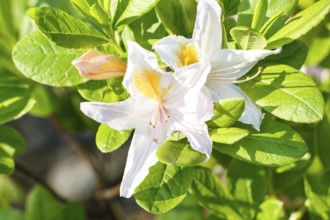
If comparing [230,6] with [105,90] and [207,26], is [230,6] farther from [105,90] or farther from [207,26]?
[105,90]

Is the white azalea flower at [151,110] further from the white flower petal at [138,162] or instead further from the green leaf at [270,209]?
the green leaf at [270,209]

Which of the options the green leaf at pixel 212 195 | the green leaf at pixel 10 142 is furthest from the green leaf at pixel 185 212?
the green leaf at pixel 10 142

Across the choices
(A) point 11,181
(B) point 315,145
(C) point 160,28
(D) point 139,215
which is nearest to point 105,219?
(D) point 139,215

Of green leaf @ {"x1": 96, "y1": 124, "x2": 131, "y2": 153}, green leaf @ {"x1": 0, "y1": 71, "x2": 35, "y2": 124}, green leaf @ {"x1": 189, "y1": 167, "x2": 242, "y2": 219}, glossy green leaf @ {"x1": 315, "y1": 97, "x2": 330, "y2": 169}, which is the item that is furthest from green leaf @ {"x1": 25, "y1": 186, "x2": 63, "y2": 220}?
glossy green leaf @ {"x1": 315, "y1": 97, "x2": 330, "y2": 169}

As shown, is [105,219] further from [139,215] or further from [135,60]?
[135,60]

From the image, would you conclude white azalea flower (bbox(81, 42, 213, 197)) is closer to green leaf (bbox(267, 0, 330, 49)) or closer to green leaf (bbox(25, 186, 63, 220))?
green leaf (bbox(267, 0, 330, 49))

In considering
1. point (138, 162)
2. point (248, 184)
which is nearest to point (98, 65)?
point (138, 162)

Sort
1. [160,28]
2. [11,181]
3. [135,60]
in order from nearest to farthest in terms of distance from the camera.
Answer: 1. [135,60]
2. [160,28]
3. [11,181]
